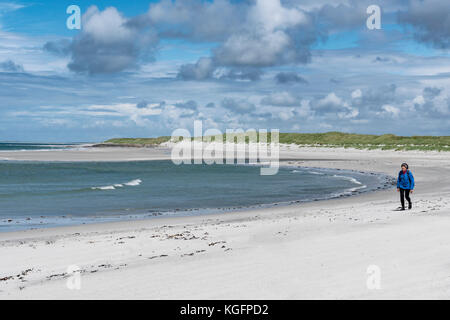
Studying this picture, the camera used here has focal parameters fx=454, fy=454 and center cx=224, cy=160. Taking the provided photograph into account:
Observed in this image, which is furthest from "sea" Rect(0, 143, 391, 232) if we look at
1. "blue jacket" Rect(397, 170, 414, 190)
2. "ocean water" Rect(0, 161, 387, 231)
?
"blue jacket" Rect(397, 170, 414, 190)

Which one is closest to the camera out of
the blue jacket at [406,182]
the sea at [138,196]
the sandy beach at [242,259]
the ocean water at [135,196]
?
the sandy beach at [242,259]


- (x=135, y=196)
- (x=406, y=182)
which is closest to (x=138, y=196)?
(x=135, y=196)

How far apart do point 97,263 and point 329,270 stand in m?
5.10

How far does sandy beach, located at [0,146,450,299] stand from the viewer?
24.3 feet

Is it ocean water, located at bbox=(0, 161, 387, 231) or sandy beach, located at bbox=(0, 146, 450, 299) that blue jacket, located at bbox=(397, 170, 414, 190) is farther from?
ocean water, located at bbox=(0, 161, 387, 231)

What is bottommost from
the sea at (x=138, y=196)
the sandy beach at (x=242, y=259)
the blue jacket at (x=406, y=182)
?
the sea at (x=138, y=196)

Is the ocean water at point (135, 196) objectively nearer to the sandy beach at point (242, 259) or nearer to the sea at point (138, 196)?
the sea at point (138, 196)

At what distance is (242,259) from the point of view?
374 inches

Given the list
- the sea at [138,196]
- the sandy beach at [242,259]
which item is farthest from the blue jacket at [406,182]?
the sea at [138,196]

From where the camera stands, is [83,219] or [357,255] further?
[83,219]

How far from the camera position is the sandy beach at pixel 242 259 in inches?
292

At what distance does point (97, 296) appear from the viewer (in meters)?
7.45
